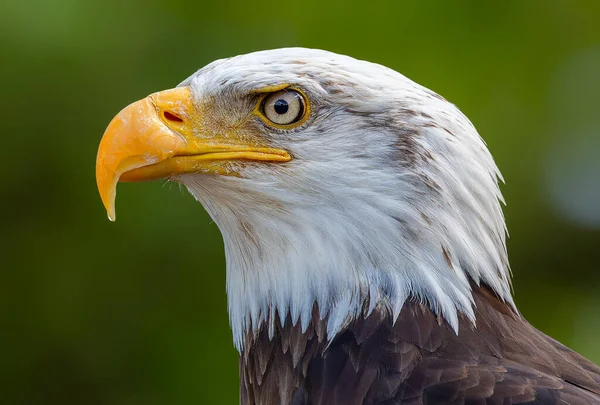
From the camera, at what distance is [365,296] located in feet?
5.08

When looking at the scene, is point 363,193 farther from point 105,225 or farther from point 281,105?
point 105,225

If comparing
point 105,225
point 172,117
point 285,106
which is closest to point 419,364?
point 285,106

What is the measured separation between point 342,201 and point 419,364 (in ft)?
1.02

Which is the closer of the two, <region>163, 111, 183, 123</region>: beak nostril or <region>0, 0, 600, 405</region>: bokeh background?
<region>163, 111, 183, 123</region>: beak nostril

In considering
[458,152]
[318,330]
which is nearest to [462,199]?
[458,152]

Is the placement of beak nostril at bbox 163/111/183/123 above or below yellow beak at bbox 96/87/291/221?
above

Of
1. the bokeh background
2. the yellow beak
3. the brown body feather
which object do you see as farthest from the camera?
the bokeh background

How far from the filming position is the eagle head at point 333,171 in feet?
5.02

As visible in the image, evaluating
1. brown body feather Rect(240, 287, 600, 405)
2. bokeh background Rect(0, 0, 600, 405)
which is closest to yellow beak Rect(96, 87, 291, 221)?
brown body feather Rect(240, 287, 600, 405)

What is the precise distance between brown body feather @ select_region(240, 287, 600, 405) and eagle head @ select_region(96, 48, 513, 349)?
0.03m

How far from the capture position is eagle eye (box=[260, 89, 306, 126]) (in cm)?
156

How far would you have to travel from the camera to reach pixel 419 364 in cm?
145

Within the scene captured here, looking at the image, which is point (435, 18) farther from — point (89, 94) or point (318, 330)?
point (318, 330)

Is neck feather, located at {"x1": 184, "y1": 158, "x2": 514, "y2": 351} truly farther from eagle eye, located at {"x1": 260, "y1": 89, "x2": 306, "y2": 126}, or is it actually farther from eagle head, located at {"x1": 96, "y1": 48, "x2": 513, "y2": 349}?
eagle eye, located at {"x1": 260, "y1": 89, "x2": 306, "y2": 126}
